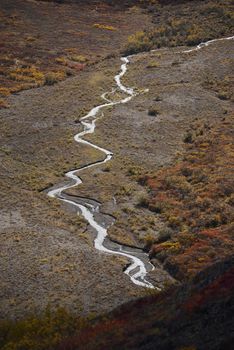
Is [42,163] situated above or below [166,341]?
below

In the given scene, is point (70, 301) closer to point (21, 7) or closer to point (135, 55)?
point (135, 55)

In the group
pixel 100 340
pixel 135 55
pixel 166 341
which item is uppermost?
pixel 166 341

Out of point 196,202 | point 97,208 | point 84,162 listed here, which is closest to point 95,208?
point 97,208

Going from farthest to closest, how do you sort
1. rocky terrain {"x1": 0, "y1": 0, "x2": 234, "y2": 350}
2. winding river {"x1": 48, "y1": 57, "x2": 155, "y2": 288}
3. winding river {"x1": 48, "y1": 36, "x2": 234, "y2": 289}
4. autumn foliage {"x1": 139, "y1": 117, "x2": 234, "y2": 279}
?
autumn foliage {"x1": 139, "y1": 117, "x2": 234, "y2": 279} → winding river {"x1": 48, "y1": 36, "x2": 234, "y2": 289} → winding river {"x1": 48, "y1": 57, "x2": 155, "y2": 288} → rocky terrain {"x1": 0, "y1": 0, "x2": 234, "y2": 350}

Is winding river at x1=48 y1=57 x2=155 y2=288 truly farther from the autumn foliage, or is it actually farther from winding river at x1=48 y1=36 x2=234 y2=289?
the autumn foliage

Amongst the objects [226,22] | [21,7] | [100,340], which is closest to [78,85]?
[226,22]

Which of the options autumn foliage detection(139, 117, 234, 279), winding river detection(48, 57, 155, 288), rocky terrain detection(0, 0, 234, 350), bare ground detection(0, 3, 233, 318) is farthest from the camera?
autumn foliage detection(139, 117, 234, 279)

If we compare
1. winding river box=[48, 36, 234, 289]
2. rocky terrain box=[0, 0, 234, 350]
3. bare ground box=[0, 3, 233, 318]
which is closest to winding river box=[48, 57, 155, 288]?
winding river box=[48, 36, 234, 289]

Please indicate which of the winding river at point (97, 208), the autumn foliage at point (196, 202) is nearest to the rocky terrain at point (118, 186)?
the autumn foliage at point (196, 202)

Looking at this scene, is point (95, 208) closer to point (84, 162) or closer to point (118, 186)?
point (118, 186)

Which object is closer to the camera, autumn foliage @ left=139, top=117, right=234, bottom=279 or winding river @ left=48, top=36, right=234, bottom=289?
winding river @ left=48, top=36, right=234, bottom=289

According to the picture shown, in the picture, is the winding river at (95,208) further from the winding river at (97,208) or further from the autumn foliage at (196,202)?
the autumn foliage at (196,202)
